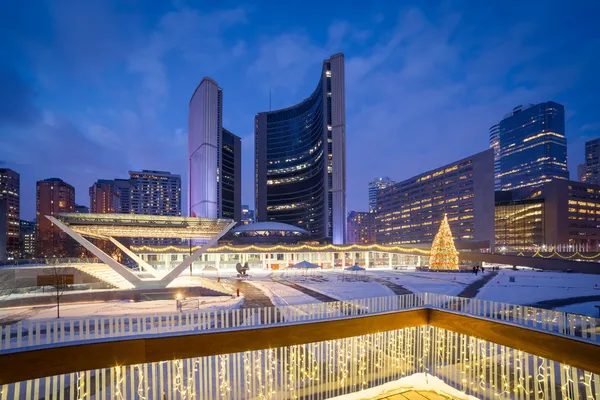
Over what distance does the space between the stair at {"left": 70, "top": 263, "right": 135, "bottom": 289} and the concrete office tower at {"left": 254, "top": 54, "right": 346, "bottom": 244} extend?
173ft

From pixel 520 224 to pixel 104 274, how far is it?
123568 mm

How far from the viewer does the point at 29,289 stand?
1043 inches

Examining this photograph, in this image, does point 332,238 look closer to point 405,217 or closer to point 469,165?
point 469,165

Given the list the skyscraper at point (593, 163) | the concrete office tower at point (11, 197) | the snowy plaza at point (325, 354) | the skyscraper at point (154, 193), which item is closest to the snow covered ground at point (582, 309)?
the snowy plaza at point (325, 354)

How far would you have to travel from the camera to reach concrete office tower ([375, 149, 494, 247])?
294ft

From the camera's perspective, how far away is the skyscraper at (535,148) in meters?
171

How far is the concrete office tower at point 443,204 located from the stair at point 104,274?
260 ft

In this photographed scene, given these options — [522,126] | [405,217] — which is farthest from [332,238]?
[522,126]

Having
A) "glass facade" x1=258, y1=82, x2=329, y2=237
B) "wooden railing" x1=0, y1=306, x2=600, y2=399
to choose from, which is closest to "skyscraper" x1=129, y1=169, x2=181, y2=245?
"glass facade" x1=258, y1=82, x2=329, y2=237

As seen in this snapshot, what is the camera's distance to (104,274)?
1302 inches

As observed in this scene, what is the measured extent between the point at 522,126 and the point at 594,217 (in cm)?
11911

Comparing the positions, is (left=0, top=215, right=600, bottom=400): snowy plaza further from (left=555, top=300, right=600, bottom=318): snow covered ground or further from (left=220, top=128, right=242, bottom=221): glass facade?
(left=220, top=128, right=242, bottom=221): glass facade

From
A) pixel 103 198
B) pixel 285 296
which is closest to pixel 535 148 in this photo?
pixel 285 296

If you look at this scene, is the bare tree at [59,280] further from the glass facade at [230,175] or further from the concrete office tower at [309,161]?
the glass facade at [230,175]
